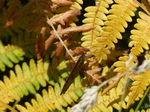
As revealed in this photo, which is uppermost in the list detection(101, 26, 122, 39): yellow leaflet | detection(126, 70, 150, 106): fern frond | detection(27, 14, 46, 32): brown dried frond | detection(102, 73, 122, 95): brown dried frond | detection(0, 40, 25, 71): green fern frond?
detection(27, 14, 46, 32): brown dried frond

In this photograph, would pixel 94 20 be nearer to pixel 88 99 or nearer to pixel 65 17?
pixel 65 17

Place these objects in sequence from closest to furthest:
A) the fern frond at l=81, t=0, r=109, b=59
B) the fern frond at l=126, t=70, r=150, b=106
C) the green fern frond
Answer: the fern frond at l=126, t=70, r=150, b=106 < the fern frond at l=81, t=0, r=109, b=59 < the green fern frond

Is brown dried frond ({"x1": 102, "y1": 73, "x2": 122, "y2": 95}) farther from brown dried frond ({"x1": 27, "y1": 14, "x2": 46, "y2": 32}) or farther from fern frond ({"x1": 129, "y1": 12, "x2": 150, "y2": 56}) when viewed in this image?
brown dried frond ({"x1": 27, "y1": 14, "x2": 46, "y2": 32})

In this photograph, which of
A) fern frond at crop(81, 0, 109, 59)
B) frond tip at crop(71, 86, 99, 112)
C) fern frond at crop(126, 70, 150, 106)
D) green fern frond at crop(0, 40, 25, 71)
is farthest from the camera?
green fern frond at crop(0, 40, 25, 71)

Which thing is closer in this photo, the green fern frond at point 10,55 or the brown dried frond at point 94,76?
the brown dried frond at point 94,76

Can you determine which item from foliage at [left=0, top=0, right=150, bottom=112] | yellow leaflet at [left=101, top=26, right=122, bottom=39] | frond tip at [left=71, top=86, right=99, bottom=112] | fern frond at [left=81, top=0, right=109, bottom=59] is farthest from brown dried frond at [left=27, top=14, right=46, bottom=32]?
frond tip at [left=71, top=86, right=99, bottom=112]

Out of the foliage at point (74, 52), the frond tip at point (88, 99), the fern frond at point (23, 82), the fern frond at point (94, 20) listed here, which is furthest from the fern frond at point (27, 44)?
the frond tip at point (88, 99)

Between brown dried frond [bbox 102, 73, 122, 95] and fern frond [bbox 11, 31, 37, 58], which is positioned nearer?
brown dried frond [bbox 102, 73, 122, 95]

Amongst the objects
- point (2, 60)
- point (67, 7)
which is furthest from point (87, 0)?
point (2, 60)

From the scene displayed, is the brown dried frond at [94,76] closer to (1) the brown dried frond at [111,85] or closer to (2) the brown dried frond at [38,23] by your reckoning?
(1) the brown dried frond at [111,85]
